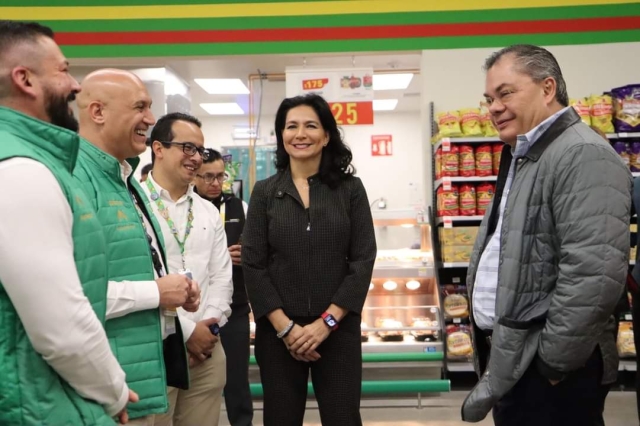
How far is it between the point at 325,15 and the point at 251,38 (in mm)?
794

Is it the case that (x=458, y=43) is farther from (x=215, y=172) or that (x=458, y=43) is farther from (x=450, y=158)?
(x=215, y=172)

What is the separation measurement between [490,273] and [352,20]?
4518 mm

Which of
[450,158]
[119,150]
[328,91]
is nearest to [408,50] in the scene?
[328,91]

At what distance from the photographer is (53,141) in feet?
4.47

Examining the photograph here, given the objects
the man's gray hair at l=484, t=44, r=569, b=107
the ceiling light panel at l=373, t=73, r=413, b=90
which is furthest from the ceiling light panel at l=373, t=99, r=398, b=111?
the man's gray hair at l=484, t=44, r=569, b=107

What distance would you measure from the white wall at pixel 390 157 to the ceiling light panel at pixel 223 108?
495 millimetres

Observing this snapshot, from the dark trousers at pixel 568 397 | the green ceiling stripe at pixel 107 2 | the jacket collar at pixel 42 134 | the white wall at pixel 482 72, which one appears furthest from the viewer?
the green ceiling stripe at pixel 107 2

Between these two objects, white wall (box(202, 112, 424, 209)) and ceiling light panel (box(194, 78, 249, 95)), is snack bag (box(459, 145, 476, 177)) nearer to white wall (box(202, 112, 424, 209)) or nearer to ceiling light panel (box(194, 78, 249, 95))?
ceiling light panel (box(194, 78, 249, 95))

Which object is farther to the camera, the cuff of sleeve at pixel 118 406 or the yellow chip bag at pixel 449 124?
the yellow chip bag at pixel 449 124

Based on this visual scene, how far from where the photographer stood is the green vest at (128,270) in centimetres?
175

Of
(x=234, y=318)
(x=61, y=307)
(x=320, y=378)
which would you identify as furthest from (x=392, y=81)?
(x=61, y=307)

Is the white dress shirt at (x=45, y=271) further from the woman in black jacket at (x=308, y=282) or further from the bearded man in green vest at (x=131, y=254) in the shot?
the woman in black jacket at (x=308, y=282)

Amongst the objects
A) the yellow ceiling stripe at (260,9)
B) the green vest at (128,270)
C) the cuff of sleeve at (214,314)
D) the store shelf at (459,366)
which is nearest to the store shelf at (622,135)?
the yellow ceiling stripe at (260,9)

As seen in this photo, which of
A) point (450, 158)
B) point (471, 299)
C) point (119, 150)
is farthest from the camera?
point (450, 158)
